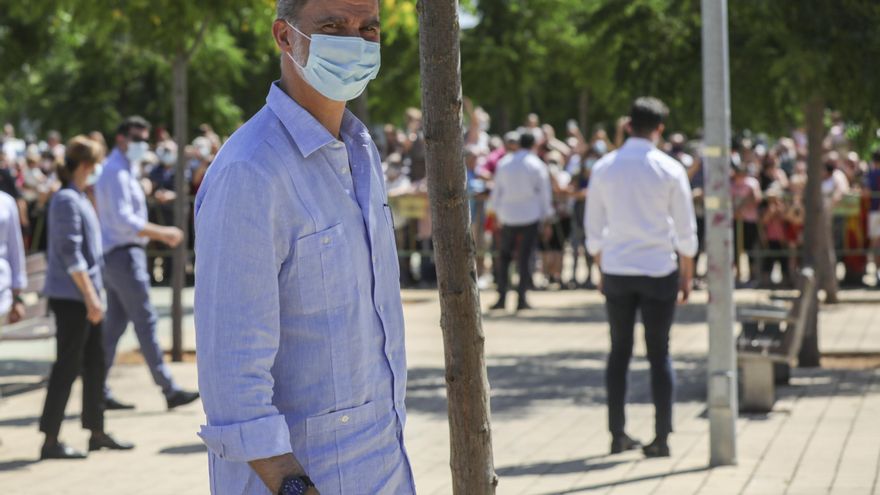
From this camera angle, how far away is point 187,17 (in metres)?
13.2

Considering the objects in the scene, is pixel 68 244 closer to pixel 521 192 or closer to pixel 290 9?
pixel 290 9

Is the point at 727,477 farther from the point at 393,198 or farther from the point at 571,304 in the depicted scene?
the point at 393,198

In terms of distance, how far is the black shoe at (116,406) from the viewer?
36.0 feet

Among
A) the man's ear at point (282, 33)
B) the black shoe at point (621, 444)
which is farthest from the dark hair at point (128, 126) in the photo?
the man's ear at point (282, 33)

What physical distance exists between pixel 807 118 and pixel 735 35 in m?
1.06

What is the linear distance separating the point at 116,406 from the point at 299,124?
8072 mm

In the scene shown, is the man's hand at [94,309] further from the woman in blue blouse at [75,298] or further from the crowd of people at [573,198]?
the crowd of people at [573,198]

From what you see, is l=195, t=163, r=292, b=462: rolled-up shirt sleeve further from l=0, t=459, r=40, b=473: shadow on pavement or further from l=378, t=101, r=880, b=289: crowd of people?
l=378, t=101, r=880, b=289: crowd of people

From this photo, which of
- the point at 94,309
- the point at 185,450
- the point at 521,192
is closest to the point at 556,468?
the point at 185,450

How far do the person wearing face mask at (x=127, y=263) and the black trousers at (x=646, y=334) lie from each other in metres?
3.10

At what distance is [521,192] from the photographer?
1778cm

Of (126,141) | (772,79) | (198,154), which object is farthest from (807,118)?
(198,154)

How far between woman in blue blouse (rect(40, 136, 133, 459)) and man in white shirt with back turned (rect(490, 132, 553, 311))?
28.9 ft

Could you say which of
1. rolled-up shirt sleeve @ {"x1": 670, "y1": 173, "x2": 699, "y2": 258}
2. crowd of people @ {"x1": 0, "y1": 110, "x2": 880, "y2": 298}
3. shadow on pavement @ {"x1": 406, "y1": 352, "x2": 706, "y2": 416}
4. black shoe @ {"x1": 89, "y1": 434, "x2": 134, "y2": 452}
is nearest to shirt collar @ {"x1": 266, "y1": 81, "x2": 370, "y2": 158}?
rolled-up shirt sleeve @ {"x1": 670, "y1": 173, "x2": 699, "y2": 258}
